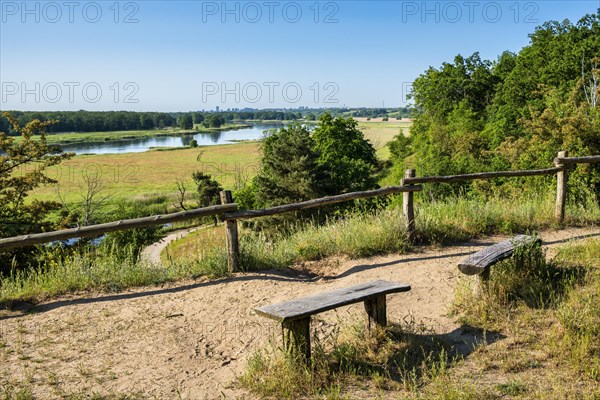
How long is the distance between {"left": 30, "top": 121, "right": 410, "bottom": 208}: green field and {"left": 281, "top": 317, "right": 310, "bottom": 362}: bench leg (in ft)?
167

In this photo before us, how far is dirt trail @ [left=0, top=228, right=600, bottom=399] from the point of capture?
4598 mm

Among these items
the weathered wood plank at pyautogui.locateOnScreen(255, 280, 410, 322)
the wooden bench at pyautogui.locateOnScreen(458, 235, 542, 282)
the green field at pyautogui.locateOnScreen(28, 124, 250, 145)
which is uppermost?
the green field at pyautogui.locateOnScreen(28, 124, 250, 145)

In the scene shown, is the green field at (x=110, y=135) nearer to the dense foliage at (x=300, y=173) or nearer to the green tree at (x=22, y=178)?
the dense foliage at (x=300, y=173)

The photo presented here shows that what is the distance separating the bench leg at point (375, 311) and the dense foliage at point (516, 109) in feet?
27.4

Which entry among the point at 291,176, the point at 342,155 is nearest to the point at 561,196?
the point at 291,176

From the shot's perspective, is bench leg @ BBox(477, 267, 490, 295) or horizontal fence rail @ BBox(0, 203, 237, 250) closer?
bench leg @ BBox(477, 267, 490, 295)

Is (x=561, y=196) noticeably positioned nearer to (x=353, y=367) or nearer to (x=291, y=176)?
(x=353, y=367)

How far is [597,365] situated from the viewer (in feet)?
13.5

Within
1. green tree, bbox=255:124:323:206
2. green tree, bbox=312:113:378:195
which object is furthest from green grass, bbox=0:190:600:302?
green tree, bbox=312:113:378:195

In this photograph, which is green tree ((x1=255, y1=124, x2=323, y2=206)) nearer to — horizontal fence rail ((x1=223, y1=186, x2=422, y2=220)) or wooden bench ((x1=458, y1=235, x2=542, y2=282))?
horizontal fence rail ((x1=223, y1=186, x2=422, y2=220))

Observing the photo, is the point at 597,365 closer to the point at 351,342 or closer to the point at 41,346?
the point at 351,342

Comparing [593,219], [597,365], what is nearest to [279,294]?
[597,365]

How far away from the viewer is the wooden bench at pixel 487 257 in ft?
17.8

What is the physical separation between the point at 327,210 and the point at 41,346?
2754cm
